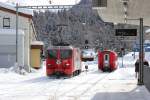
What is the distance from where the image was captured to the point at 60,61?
39500mm

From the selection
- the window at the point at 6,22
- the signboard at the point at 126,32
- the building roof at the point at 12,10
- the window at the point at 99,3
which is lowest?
the signboard at the point at 126,32

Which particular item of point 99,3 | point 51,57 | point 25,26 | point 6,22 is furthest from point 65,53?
point 99,3

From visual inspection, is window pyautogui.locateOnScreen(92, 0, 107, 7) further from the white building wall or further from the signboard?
the white building wall

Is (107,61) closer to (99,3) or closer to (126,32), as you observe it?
(126,32)

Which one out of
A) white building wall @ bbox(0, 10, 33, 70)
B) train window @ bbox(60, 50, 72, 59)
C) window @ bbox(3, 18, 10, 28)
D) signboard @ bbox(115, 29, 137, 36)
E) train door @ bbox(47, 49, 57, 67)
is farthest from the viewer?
window @ bbox(3, 18, 10, 28)

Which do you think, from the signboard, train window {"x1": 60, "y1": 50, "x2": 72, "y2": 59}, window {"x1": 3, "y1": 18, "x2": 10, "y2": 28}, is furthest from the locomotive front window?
the signboard

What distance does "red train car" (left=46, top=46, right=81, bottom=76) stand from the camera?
128ft

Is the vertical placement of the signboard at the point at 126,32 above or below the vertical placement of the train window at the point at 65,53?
above

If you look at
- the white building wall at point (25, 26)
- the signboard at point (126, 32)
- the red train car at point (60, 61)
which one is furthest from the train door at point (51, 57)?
the signboard at point (126, 32)

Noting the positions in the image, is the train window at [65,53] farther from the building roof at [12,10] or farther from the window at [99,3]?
the window at [99,3]

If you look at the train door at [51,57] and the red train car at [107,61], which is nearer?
the train door at [51,57]

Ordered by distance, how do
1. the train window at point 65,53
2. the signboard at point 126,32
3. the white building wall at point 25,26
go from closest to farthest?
the signboard at point 126,32
the train window at point 65,53
the white building wall at point 25,26

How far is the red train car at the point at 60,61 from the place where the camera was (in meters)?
39.1

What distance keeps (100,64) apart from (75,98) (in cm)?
3642
